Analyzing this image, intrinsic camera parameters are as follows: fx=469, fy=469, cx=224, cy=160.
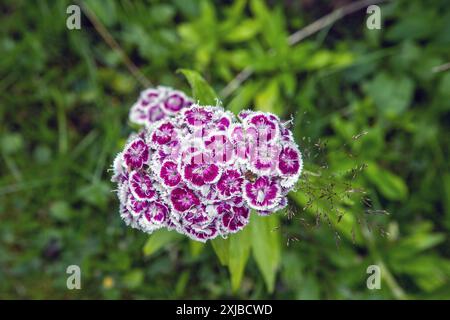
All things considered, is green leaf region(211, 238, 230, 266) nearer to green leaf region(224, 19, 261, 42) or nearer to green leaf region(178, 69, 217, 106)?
green leaf region(178, 69, 217, 106)

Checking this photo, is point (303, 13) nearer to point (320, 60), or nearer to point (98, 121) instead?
point (320, 60)

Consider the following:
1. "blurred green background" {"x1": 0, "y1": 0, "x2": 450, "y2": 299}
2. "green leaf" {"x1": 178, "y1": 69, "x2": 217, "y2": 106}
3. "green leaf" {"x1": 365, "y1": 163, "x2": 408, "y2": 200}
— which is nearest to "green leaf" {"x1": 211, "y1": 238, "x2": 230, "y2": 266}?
"green leaf" {"x1": 178, "y1": 69, "x2": 217, "y2": 106}

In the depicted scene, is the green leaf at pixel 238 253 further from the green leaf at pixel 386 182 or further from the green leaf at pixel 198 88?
the green leaf at pixel 386 182

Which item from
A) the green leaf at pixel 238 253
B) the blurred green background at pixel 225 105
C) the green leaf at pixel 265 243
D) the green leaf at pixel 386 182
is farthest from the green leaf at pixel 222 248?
the green leaf at pixel 386 182

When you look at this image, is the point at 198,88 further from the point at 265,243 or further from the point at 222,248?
the point at 265,243
